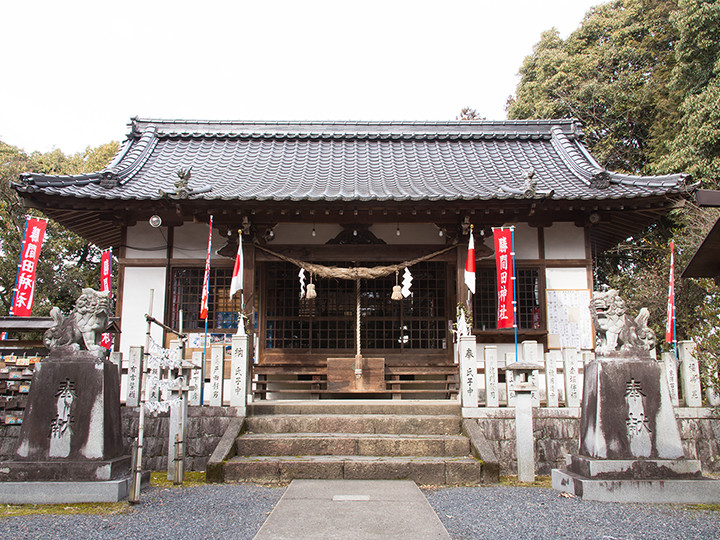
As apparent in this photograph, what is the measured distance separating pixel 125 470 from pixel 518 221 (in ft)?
26.9

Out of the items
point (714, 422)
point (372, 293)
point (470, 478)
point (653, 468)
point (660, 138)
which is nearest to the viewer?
point (653, 468)

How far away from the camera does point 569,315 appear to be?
1077cm

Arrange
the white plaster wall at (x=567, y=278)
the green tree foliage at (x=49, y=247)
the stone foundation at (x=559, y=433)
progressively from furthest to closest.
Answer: the green tree foliage at (x=49, y=247), the white plaster wall at (x=567, y=278), the stone foundation at (x=559, y=433)

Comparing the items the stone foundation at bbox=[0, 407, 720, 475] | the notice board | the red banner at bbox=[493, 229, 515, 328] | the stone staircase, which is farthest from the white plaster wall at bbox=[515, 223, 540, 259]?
the stone staircase

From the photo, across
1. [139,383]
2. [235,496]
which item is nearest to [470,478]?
[235,496]

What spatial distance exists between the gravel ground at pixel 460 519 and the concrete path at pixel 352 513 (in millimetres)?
204

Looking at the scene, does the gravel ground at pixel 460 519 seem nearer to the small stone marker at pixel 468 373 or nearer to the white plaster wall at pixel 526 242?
the small stone marker at pixel 468 373

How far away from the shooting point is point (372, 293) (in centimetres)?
1160

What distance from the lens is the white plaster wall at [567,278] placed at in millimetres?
10883

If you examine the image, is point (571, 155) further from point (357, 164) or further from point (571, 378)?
point (571, 378)

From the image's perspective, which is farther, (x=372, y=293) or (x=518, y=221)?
(x=372, y=293)

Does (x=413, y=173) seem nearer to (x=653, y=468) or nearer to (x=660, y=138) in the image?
(x=653, y=468)

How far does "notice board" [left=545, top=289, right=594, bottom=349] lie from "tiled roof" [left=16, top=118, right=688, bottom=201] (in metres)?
2.04

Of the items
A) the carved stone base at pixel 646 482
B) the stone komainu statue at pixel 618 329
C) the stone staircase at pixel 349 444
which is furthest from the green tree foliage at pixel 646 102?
the stone staircase at pixel 349 444
